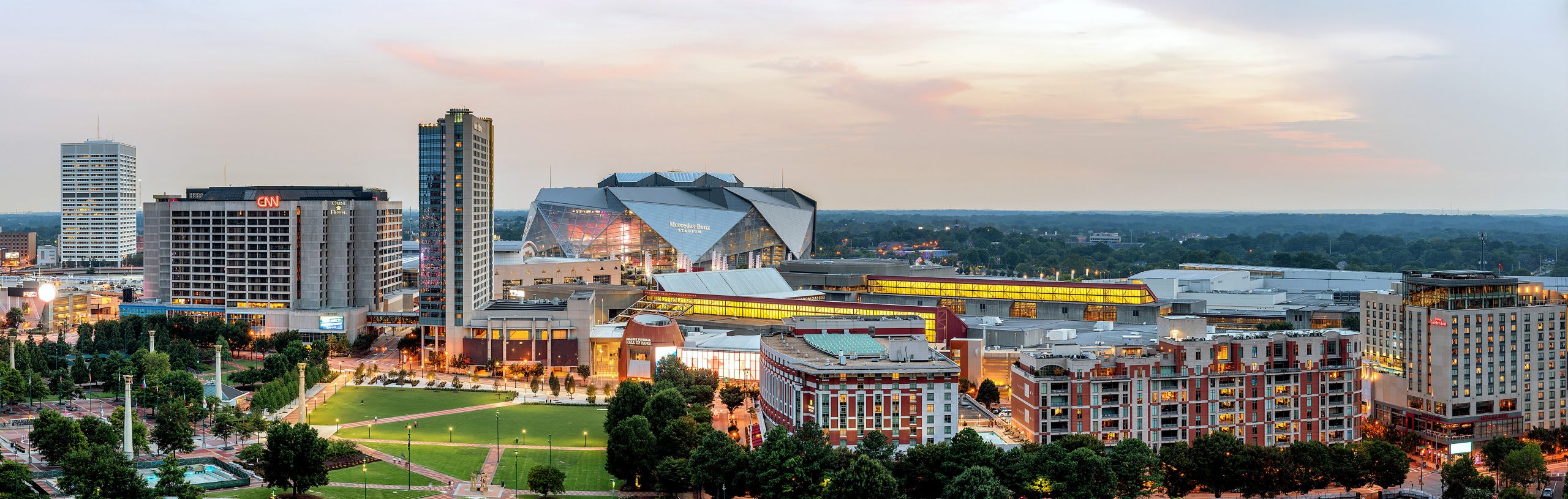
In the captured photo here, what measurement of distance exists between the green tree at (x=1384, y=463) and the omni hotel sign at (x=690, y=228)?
104 metres

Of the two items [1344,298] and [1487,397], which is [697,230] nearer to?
[1344,298]

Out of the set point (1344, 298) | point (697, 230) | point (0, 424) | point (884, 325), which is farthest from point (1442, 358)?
point (697, 230)

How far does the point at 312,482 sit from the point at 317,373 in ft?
115

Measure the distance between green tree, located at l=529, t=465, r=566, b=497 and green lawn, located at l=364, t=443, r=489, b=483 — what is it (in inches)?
244

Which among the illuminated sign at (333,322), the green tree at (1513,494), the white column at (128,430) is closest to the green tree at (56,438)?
the white column at (128,430)

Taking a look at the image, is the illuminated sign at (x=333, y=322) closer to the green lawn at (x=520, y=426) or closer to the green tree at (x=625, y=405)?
the green lawn at (x=520, y=426)

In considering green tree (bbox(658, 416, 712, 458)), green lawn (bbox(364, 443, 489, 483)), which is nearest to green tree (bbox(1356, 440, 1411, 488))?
green tree (bbox(658, 416, 712, 458))

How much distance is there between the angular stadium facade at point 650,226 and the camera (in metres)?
169

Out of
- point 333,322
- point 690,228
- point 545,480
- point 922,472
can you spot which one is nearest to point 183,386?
point 545,480

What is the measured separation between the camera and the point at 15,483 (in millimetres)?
61625

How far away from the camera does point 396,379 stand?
105 metres

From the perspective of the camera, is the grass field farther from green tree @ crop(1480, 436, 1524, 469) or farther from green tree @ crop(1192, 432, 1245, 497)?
green tree @ crop(1480, 436, 1524, 469)

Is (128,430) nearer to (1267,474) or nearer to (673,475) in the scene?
(673,475)

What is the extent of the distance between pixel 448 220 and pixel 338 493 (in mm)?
50061
